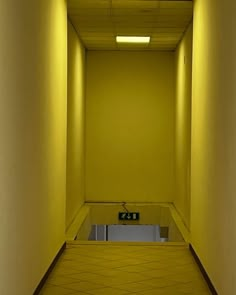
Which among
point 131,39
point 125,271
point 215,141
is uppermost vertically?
point 131,39

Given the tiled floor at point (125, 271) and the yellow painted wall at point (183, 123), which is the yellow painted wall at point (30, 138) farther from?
the yellow painted wall at point (183, 123)

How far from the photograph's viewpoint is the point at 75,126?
7047 mm

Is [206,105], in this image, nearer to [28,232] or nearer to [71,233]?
[28,232]

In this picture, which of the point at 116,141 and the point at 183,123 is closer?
the point at 183,123

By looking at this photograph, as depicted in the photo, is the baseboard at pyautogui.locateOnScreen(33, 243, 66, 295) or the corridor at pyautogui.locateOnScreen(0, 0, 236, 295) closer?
the corridor at pyautogui.locateOnScreen(0, 0, 236, 295)

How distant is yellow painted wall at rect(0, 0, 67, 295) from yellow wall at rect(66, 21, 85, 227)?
4.34 ft

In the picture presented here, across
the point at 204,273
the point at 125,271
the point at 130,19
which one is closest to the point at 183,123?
the point at 130,19

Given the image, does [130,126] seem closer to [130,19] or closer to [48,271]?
[130,19]

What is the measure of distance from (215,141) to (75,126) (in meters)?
3.55

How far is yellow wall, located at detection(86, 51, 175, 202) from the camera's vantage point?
27.2ft

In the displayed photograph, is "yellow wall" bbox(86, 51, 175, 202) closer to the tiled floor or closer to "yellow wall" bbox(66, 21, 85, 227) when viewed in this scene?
"yellow wall" bbox(66, 21, 85, 227)

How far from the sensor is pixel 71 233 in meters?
6.15

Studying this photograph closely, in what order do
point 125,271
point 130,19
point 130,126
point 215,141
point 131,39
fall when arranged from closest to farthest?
point 215,141 → point 125,271 → point 130,19 → point 131,39 → point 130,126

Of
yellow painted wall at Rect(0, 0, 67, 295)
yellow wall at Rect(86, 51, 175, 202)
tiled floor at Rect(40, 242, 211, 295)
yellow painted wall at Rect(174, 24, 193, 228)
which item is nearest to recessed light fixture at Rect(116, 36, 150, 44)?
yellow painted wall at Rect(174, 24, 193, 228)
